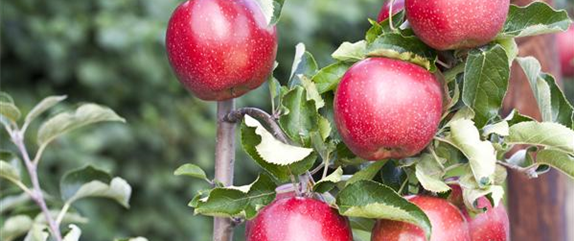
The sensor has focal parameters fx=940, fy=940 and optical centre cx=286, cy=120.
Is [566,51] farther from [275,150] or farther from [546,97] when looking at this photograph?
[275,150]

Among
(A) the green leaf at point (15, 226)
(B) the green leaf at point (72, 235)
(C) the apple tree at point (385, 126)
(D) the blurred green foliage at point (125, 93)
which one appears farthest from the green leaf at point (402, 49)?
(D) the blurred green foliage at point (125, 93)

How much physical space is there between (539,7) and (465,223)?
0.18 meters

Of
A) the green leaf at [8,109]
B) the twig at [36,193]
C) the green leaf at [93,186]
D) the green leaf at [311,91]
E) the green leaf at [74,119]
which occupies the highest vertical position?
the green leaf at [311,91]

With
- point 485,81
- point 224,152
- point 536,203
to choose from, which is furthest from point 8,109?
point 536,203

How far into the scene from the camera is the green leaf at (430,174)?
2.30ft

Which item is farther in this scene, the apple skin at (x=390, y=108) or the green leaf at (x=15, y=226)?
the green leaf at (x=15, y=226)

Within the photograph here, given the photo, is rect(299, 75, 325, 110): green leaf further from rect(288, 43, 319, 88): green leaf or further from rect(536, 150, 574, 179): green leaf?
rect(536, 150, 574, 179): green leaf

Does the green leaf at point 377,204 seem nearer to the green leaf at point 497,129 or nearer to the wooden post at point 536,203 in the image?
the green leaf at point 497,129

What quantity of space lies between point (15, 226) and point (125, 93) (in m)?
1.65

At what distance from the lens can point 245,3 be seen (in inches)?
31.9

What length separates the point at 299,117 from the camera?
73cm

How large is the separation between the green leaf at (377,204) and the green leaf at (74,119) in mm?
458

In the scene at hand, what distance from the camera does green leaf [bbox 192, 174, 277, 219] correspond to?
0.71 meters

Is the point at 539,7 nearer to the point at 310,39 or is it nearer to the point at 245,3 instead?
the point at 245,3
